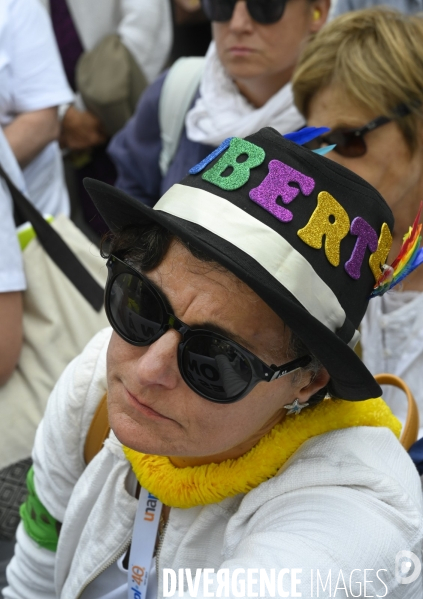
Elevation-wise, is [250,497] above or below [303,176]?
below

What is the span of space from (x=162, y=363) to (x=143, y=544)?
486mm

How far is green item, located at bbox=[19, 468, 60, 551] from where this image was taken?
5.82 feet

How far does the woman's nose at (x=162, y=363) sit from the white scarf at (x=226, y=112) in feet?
5.50

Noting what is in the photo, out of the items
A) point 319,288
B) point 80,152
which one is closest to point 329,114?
point 319,288

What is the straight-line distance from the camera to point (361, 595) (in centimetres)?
121

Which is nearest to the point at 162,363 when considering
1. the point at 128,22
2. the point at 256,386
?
the point at 256,386

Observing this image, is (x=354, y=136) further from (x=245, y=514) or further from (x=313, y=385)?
(x=245, y=514)

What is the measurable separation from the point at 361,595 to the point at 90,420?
74 centimetres

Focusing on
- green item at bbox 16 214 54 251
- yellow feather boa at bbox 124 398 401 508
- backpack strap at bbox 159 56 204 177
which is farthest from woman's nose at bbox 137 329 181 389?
backpack strap at bbox 159 56 204 177

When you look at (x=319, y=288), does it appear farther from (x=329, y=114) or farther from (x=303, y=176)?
(x=329, y=114)

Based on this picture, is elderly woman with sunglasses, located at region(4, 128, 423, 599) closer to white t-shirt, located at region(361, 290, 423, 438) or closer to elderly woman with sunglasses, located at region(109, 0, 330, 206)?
white t-shirt, located at region(361, 290, 423, 438)

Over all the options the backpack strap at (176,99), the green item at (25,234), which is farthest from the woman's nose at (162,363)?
the backpack strap at (176,99)

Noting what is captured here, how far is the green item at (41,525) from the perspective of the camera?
1.77m

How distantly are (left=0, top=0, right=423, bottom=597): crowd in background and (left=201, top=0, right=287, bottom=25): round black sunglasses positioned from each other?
1cm
